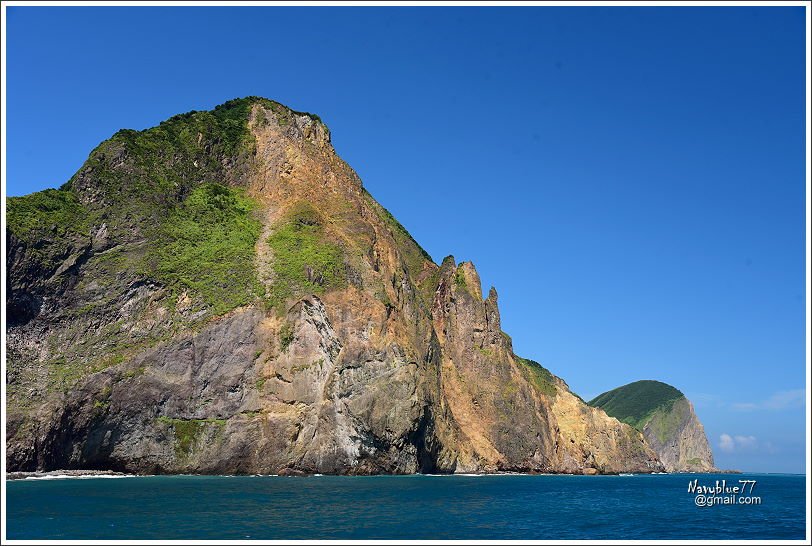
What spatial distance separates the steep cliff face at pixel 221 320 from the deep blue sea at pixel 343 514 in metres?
13.0

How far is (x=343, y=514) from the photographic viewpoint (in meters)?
40.1

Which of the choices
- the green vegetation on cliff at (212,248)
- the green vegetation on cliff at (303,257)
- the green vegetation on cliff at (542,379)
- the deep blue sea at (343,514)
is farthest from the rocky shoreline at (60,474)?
the green vegetation on cliff at (542,379)

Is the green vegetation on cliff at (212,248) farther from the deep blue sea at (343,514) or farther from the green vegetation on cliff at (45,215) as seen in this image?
the deep blue sea at (343,514)

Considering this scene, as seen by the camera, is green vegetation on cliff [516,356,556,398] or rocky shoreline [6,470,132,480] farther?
green vegetation on cliff [516,356,556,398]

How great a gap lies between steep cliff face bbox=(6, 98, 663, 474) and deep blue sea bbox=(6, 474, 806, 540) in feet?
42.7

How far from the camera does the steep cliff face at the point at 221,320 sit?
76000 mm

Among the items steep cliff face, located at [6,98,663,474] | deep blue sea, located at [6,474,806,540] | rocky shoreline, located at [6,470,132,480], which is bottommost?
rocky shoreline, located at [6,470,132,480]

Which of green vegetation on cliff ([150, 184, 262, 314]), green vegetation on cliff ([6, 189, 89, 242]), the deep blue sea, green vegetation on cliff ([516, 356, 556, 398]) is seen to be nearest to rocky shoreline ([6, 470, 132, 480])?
the deep blue sea

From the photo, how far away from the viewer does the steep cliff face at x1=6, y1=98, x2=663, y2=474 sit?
7600 centimetres

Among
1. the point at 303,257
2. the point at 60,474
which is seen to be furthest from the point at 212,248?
the point at 60,474

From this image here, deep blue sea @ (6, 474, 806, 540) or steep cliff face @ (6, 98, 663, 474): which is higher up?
steep cliff face @ (6, 98, 663, 474)

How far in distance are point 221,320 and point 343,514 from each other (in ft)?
158

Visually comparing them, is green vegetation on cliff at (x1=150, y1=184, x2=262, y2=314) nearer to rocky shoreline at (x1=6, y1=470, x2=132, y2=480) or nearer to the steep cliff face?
the steep cliff face

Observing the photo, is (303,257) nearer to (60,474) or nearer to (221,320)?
(221,320)
